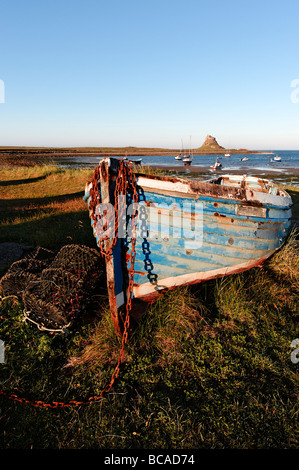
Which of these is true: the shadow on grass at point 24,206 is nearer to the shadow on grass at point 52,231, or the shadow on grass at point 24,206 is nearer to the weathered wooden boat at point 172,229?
the shadow on grass at point 52,231

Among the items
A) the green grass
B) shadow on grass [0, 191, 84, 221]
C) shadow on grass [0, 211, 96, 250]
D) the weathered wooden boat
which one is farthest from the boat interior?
shadow on grass [0, 191, 84, 221]

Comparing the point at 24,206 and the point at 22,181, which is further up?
→ the point at 22,181

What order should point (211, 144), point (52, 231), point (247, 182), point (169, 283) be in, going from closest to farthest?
point (169, 283)
point (247, 182)
point (52, 231)
point (211, 144)

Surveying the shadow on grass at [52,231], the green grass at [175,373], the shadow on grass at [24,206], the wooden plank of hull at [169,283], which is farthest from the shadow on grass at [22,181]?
the wooden plank of hull at [169,283]

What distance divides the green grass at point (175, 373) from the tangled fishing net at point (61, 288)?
231 mm

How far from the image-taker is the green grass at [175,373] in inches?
99.6

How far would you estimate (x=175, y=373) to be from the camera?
10.5ft

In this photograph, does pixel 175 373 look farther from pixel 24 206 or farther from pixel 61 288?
pixel 24 206

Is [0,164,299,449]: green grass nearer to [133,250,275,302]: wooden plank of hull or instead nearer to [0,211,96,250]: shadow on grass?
[133,250,275,302]: wooden plank of hull

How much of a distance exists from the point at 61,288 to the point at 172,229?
5.81 feet

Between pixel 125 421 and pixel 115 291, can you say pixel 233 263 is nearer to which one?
pixel 115 291

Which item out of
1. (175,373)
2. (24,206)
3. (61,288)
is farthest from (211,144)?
(175,373)

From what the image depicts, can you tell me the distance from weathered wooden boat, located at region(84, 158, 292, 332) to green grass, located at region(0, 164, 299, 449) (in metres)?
0.41

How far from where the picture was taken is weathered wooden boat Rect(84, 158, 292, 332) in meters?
3.48
